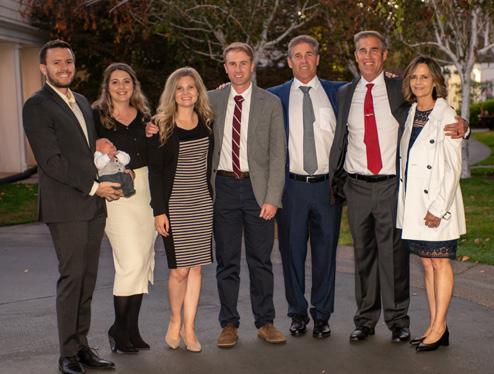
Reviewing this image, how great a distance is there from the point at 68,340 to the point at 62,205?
933mm

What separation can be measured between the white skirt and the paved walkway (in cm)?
55

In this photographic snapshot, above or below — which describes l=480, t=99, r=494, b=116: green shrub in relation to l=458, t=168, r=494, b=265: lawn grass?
above

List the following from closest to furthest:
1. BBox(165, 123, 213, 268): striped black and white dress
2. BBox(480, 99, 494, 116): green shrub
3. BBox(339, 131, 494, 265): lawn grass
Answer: BBox(165, 123, 213, 268): striped black and white dress, BBox(339, 131, 494, 265): lawn grass, BBox(480, 99, 494, 116): green shrub

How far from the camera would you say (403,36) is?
17.0 metres

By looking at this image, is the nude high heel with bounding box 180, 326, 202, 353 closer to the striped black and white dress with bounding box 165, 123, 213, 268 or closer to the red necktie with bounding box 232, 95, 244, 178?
the striped black and white dress with bounding box 165, 123, 213, 268

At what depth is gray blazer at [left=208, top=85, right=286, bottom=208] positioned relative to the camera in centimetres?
604

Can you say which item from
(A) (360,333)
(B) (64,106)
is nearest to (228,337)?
(A) (360,333)

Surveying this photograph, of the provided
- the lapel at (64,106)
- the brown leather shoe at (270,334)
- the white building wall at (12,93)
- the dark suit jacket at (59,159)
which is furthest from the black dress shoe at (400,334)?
the white building wall at (12,93)

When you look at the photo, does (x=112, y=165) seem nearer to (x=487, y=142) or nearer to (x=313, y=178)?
(x=313, y=178)

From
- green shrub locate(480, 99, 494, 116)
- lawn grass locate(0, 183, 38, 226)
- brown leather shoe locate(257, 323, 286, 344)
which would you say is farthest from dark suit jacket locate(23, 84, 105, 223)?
green shrub locate(480, 99, 494, 116)

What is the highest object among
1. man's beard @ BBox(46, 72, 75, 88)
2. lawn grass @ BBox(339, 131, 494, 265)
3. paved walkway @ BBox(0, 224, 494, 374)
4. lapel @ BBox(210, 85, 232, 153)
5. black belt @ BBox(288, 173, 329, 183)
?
man's beard @ BBox(46, 72, 75, 88)

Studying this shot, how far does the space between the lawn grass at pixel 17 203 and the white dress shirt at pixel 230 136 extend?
725 cm

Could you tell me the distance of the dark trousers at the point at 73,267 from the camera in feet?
17.6

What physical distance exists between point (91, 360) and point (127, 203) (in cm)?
112
